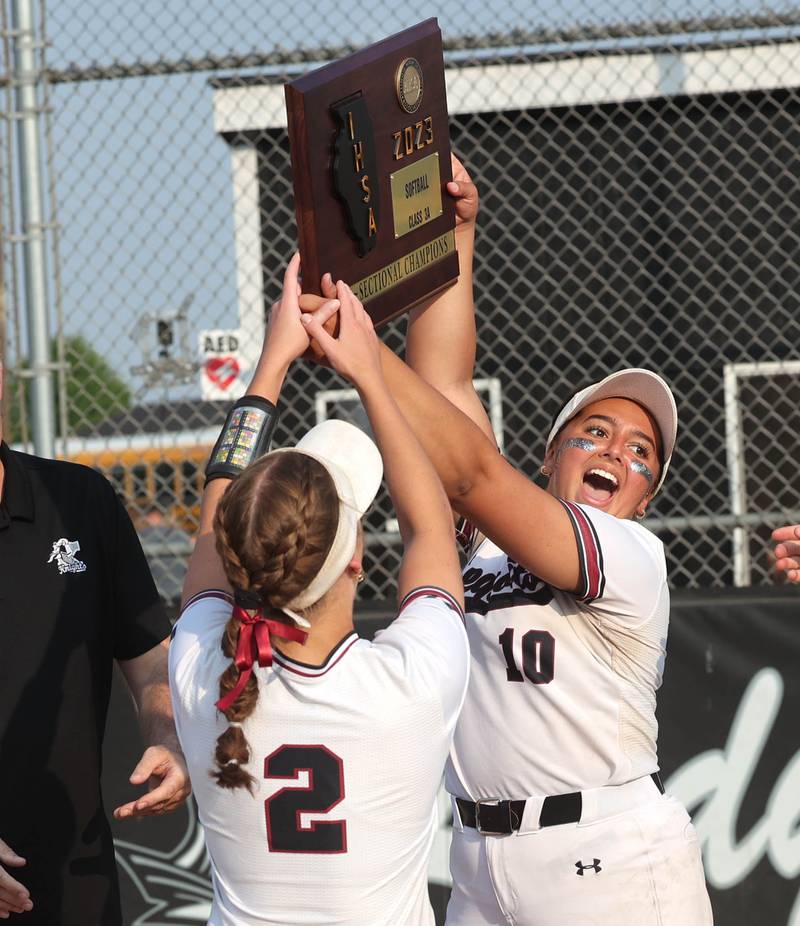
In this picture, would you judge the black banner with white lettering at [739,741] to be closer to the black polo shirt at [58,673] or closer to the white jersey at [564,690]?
the white jersey at [564,690]

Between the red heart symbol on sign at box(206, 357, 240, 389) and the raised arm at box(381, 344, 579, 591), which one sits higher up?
the red heart symbol on sign at box(206, 357, 240, 389)

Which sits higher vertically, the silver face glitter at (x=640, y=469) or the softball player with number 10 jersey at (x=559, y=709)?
the silver face glitter at (x=640, y=469)

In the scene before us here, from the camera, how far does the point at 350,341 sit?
6.70 feet

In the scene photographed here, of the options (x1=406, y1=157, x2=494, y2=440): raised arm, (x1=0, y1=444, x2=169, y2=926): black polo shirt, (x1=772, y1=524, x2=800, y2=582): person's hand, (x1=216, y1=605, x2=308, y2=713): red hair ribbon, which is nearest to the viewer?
(x1=216, y1=605, x2=308, y2=713): red hair ribbon

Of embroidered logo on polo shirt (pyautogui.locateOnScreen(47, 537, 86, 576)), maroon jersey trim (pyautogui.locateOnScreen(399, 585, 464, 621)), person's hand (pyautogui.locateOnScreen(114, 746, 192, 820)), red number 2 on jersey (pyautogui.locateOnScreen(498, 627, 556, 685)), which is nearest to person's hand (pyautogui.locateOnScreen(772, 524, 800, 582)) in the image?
red number 2 on jersey (pyautogui.locateOnScreen(498, 627, 556, 685))

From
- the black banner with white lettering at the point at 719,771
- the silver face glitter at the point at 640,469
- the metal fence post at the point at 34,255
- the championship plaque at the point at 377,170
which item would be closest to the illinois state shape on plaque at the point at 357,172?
the championship plaque at the point at 377,170

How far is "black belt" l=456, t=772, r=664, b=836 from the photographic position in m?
2.59

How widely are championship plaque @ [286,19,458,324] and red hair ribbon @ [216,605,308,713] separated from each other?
1.98ft

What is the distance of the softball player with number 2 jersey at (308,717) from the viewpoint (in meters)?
1.83

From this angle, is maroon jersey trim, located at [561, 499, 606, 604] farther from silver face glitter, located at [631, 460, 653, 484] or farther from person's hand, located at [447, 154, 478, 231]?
person's hand, located at [447, 154, 478, 231]

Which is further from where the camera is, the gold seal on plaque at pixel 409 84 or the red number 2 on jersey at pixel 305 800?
the gold seal on plaque at pixel 409 84

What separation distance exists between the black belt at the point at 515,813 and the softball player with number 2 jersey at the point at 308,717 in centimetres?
65

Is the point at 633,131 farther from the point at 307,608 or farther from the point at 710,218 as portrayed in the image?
the point at 307,608

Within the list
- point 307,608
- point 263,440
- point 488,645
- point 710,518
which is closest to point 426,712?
point 307,608
